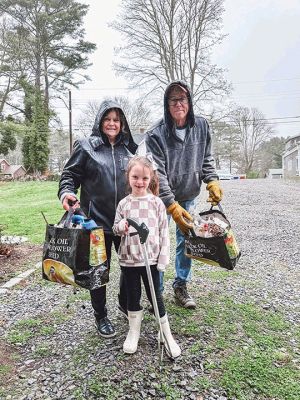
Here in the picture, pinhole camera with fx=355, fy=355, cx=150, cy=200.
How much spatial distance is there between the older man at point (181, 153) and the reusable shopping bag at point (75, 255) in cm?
69

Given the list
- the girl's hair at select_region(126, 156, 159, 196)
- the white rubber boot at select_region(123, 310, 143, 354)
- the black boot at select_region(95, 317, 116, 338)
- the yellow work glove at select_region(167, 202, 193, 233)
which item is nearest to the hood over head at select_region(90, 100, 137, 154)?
the girl's hair at select_region(126, 156, 159, 196)

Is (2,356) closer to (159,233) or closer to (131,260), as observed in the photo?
(131,260)

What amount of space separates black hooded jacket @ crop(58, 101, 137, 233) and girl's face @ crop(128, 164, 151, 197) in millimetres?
201

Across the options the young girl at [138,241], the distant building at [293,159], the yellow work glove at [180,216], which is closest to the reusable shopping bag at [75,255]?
the young girl at [138,241]

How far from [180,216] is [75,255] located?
881 mm

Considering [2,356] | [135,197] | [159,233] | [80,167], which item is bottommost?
[2,356]

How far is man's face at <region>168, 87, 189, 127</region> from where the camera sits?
2.80 m

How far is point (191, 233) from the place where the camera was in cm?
275

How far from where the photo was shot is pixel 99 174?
2.56 meters

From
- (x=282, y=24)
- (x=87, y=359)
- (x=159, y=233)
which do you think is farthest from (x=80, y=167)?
(x=282, y=24)

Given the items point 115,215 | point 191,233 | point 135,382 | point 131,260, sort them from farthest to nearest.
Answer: point 191,233, point 115,215, point 131,260, point 135,382

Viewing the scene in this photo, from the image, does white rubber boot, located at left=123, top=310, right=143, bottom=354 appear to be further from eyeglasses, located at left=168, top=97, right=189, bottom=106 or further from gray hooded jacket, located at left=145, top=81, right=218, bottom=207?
eyeglasses, located at left=168, top=97, right=189, bottom=106

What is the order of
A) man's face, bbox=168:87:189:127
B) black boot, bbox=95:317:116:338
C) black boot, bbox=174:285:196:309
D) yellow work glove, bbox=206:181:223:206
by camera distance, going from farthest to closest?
black boot, bbox=174:285:196:309
yellow work glove, bbox=206:181:223:206
man's face, bbox=168:87:189:127
black boot, bbox=95:317:116:338

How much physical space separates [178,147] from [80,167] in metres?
0.81
